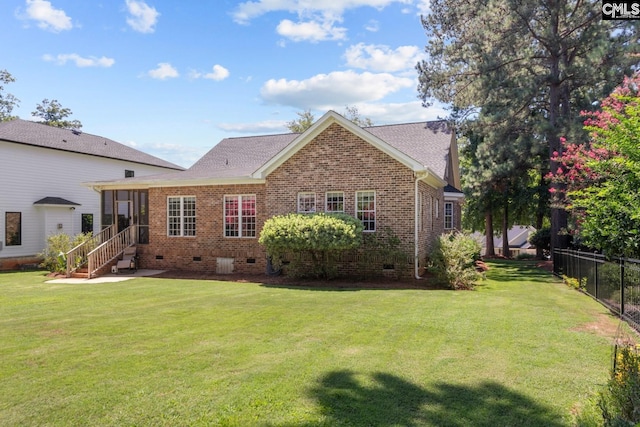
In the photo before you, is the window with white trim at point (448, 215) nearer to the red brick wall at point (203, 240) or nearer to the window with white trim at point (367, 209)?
the window with white trim at point (367, 209)

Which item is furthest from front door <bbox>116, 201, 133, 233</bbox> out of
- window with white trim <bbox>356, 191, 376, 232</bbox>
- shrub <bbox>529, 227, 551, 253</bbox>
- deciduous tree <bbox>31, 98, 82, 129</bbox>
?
deciduous tree <bbox>31, 98, 82, 129</bbox>

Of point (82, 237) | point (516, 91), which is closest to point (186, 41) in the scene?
point (82, 237)

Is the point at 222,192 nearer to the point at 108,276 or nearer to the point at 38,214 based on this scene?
the point at 108,276

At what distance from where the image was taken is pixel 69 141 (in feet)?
78.4

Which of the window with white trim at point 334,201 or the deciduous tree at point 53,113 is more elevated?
the deciduous tree at point 53,113

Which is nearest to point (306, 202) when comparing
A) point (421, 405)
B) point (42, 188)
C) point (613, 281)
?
point (613, 281)

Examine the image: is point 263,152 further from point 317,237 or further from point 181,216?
point 317,237

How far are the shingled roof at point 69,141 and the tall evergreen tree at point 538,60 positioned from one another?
1915 centimetres

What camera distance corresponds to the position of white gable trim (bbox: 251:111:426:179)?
1398 cm

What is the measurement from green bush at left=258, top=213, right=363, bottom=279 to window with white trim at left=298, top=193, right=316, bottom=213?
145 cm

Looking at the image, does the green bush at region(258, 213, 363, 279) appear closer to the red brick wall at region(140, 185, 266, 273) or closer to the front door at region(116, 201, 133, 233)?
the red brick wall at region(140, 185, 266, 273)

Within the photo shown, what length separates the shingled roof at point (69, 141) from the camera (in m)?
21.1

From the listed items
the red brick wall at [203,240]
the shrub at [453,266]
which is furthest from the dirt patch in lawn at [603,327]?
the red brick wall at [203,240]

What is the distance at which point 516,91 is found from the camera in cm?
1930
